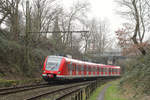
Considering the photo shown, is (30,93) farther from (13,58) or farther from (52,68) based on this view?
(13,58)

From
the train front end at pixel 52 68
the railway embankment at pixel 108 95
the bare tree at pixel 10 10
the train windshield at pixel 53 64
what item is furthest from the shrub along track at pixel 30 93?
the bare tree at pixel 10 10

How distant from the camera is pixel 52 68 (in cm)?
2150

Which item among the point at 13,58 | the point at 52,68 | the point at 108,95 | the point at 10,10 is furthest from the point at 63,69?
the point at 10,10

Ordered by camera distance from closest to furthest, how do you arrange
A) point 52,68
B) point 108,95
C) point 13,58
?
point 108,95 < point 52,68 < point 13,58

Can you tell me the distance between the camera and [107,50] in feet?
191

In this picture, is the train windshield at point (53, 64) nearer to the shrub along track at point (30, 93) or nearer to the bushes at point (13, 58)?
the bushes at point (13, 58)

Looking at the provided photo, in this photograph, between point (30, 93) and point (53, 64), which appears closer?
point (30, 93)

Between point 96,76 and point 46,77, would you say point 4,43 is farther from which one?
point 96,76

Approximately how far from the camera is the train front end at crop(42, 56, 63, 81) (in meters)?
21.1

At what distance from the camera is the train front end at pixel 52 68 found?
69.2 ft

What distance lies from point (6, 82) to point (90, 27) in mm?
39769

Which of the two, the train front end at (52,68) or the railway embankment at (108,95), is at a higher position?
the train front end at (52,68)

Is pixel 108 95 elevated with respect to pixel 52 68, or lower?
Answer: lower

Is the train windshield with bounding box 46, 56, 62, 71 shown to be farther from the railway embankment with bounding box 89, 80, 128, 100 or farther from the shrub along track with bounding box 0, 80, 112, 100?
the shrub along track with bounding box 0, 80, 112, 100
